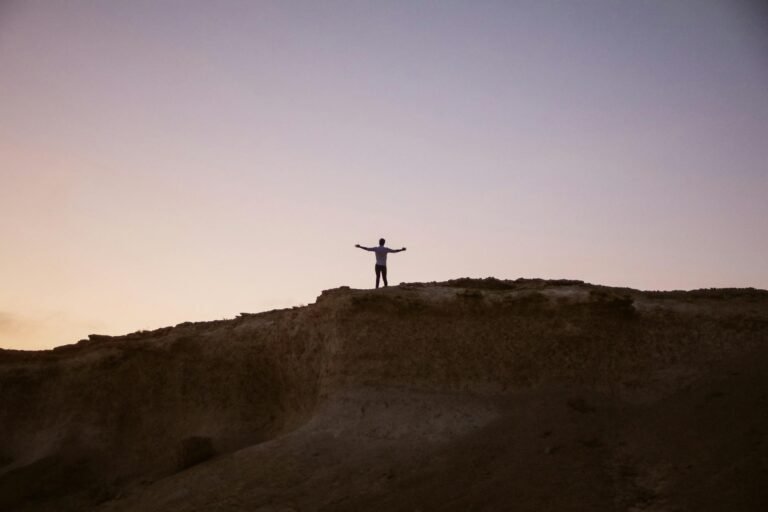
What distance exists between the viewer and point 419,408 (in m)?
12.7

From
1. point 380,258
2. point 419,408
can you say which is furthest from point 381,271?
point 419,408

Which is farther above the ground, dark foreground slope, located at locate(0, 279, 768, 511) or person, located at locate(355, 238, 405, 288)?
person, located at locate(355, 238, 405, 288)

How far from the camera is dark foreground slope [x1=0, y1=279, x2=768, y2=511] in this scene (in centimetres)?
1045

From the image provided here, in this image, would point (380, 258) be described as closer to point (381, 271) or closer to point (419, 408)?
point (381, 271)

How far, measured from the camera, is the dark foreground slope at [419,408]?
1045 centimetres

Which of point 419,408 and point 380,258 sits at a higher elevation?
point 380,258

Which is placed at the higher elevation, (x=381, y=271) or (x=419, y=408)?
(x=381, y=271)

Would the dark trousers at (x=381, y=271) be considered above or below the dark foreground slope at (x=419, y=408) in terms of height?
above

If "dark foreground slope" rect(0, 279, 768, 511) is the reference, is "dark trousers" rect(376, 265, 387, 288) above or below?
above

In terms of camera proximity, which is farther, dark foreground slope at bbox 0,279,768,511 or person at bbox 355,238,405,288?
person at bbox 355,238,405,288

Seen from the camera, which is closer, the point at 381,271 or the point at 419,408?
the point at 419,408

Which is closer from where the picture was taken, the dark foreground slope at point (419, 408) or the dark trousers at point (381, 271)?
the dark foreground slope at point (419, 408)

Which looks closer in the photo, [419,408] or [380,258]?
[419,408]

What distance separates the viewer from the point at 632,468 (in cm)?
1059
